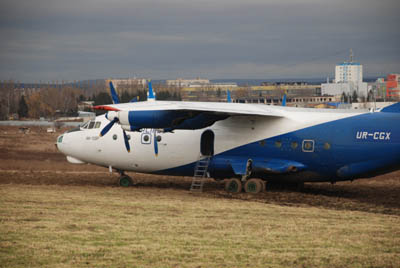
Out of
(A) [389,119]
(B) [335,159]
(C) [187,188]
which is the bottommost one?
(C) [187,188]

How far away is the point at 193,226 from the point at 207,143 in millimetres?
9752

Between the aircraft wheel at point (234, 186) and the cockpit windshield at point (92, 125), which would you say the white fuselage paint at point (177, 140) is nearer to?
the cockpit windshield at point (92, 125)

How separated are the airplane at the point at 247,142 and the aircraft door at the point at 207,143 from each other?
4cm

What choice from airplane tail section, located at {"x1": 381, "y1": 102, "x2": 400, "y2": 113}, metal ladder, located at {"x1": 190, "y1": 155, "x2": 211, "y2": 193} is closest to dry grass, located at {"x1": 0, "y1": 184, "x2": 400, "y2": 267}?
metal ladder, located at {"x1": 190, "y1": 155, "x2": 211, "y2": 193}

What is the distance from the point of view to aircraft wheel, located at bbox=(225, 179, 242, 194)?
2541cm

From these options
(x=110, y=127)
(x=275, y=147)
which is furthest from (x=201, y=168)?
(x=110, y=127)

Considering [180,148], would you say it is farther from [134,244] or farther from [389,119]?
[134,244]

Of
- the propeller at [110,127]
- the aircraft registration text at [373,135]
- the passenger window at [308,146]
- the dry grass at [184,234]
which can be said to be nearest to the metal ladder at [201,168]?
the propeller at [110,127]

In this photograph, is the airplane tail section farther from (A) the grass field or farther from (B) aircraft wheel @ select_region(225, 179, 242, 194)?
(B) aircraft wheel @ select_region(225, 179, 242, 194)

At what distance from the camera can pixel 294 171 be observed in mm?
24453

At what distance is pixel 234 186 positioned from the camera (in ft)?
83.6

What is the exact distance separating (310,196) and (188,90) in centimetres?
16850

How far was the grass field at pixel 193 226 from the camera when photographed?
1239cm

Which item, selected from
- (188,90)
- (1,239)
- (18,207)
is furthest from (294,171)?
(188,90)
